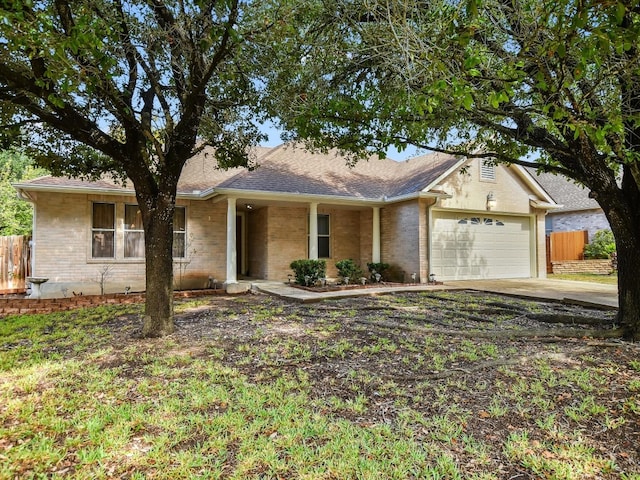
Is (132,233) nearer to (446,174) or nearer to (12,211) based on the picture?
(446,174)

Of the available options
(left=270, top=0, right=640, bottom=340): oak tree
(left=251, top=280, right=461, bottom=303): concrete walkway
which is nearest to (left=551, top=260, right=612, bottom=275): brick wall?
(left=251, top=280, right=461, bottom=303): concrete walkway

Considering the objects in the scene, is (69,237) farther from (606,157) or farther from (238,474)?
(606,157)

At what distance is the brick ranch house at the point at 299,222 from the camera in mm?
11602

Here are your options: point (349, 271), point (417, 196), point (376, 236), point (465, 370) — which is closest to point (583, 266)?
point (417, 196)

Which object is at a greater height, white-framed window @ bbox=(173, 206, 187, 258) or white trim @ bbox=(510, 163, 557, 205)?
white trim @ bbox=(510, 163, 557, 205)

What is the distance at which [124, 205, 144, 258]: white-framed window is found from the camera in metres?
12.4

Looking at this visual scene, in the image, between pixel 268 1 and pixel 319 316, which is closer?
pixel 268 1

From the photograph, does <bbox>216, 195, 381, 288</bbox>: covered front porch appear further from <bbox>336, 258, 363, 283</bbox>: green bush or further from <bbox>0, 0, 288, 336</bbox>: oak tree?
<bbox>0, 0, 288, 336</bbox>: oak tree

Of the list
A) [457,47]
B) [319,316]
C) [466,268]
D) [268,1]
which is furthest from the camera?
[466,268]

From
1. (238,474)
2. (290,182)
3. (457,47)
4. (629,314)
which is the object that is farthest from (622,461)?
(290,182)

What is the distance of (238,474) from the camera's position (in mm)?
2699

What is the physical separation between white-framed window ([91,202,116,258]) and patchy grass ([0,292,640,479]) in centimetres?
550

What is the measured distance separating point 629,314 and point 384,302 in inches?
188

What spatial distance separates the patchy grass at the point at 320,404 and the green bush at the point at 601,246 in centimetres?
1408
